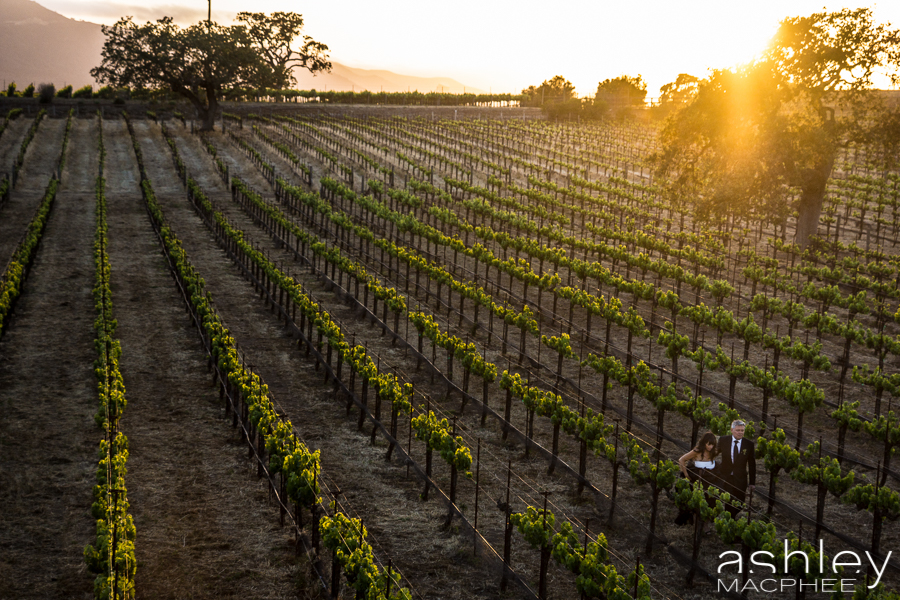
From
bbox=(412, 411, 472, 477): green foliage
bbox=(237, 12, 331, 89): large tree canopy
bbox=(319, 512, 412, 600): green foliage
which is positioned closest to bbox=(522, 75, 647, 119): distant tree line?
bbox=(237, 12, 331, 89): large tree canopy

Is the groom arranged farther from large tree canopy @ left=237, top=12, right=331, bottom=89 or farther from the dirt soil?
large tree canopy @ left=237, top=12, right=331, bottom=89

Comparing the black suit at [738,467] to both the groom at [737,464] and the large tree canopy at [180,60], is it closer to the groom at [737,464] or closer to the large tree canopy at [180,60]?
the groom at [737,464]

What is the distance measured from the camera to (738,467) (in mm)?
11344

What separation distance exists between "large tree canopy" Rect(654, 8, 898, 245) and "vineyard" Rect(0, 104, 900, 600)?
293cm

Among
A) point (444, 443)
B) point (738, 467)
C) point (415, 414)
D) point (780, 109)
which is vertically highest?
point (780, 109)

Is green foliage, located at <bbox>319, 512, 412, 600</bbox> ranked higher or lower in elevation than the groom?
lower

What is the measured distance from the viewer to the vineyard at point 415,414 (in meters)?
11.3

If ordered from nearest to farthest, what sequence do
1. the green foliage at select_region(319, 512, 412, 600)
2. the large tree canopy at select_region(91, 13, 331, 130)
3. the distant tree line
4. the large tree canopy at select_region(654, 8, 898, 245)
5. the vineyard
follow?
the green foliage at select_region(319, 512, 412, 600), the vineyard, the large tree canopy at select_region(654, 8, 898, 245), the large tree canopy at select_region(91, 13, 331, 130), the distant tree line

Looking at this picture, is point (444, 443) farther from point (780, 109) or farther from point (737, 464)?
point (780, 109)

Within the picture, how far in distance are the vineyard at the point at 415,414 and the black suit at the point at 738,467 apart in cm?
29

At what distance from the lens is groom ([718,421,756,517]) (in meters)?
11.3

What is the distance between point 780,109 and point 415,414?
2144cm

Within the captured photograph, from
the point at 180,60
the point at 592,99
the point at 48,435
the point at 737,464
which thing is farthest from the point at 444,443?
the point at 592,99

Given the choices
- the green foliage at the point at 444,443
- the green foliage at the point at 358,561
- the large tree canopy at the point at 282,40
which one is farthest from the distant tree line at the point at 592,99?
the green foliage at the point at 358,561
